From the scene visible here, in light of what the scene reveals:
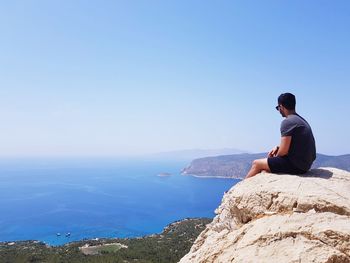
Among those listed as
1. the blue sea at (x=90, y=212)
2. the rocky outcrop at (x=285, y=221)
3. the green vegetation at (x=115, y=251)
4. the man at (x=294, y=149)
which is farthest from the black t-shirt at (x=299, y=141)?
the blue sea at (x=90, y=212)

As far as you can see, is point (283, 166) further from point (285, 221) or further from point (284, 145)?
point (285, 221)

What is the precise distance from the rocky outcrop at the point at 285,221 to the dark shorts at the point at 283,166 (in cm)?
24

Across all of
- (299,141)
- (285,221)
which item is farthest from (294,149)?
(285,221)

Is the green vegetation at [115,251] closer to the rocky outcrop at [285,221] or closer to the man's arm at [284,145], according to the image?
the rocky outcrop at [285,221]

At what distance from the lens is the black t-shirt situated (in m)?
6.70

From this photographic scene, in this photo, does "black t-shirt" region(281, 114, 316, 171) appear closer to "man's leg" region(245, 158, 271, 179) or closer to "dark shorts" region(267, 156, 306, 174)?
"dark shorts" region(267, 156, 306, 174)

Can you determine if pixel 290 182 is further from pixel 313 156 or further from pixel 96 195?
pixel 96 195

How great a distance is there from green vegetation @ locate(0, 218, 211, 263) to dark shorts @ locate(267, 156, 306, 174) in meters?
59.5

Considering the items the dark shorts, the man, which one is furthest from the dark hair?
the dark shorts

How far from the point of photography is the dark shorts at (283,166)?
682 cm

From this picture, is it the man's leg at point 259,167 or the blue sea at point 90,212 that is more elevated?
the man's leg at point 259,167

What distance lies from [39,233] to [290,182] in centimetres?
12614

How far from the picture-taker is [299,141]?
264 inches

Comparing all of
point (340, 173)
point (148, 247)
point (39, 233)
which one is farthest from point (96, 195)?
point (340, 173)
